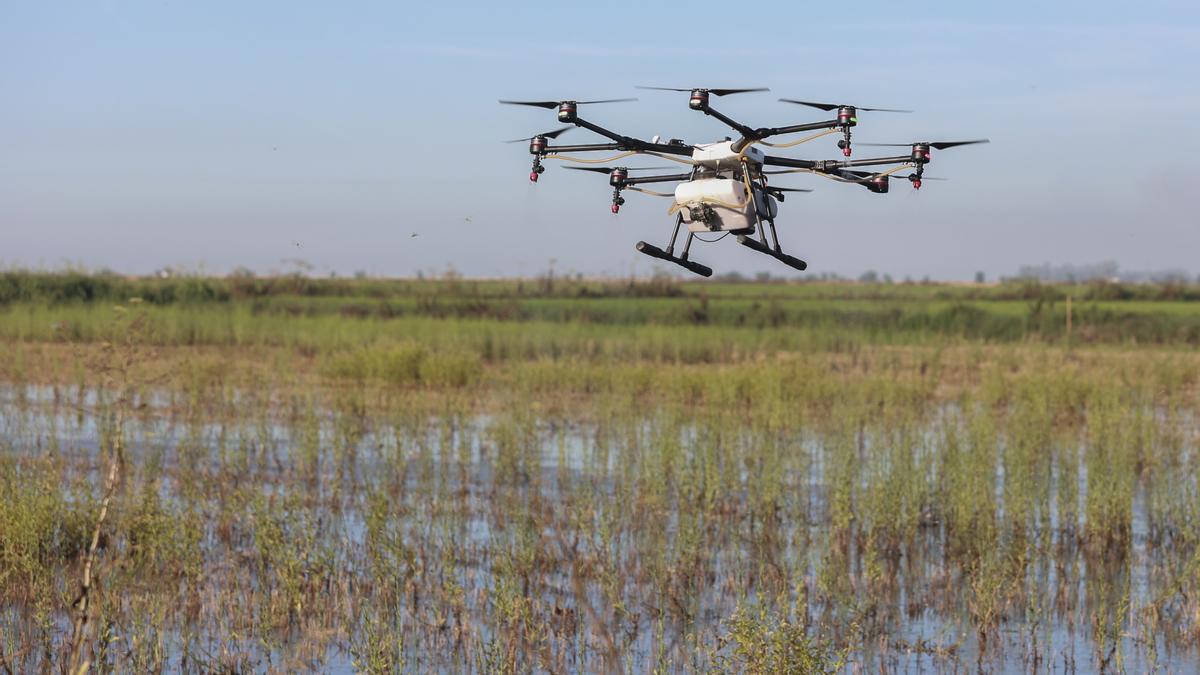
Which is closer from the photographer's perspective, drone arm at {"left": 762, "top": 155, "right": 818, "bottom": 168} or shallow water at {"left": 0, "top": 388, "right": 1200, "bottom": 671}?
drone arm at {"left": 762, "top": 155, "right": 818, "bottom": 168}

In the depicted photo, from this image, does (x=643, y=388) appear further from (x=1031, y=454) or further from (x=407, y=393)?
(x=1031, y=454)

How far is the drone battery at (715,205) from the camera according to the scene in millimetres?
5367

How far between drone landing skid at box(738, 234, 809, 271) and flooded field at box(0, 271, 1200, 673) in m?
1.84

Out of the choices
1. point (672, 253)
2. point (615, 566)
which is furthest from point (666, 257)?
point (615, 566)

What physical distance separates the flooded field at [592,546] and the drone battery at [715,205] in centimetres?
182

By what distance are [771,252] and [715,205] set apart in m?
0.32

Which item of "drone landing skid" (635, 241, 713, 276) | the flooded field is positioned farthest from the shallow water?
"drone landing skid" (635, 241, 713, 276)

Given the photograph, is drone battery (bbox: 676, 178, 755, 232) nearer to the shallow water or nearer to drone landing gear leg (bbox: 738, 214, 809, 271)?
→ drone landing gear leg (bbox: 738, 214, 809, 271)

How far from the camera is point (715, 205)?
540 cm

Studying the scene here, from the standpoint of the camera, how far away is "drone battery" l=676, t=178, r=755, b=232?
537cm

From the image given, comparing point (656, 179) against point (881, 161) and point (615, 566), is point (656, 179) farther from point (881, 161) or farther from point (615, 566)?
point (615, 566)

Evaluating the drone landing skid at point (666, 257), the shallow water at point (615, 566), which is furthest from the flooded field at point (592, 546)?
the drone landing skid at point (666, 257)

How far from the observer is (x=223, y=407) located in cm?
1780

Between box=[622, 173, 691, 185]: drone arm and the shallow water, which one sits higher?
box=[622, 173, 691, 185]: drone arm
